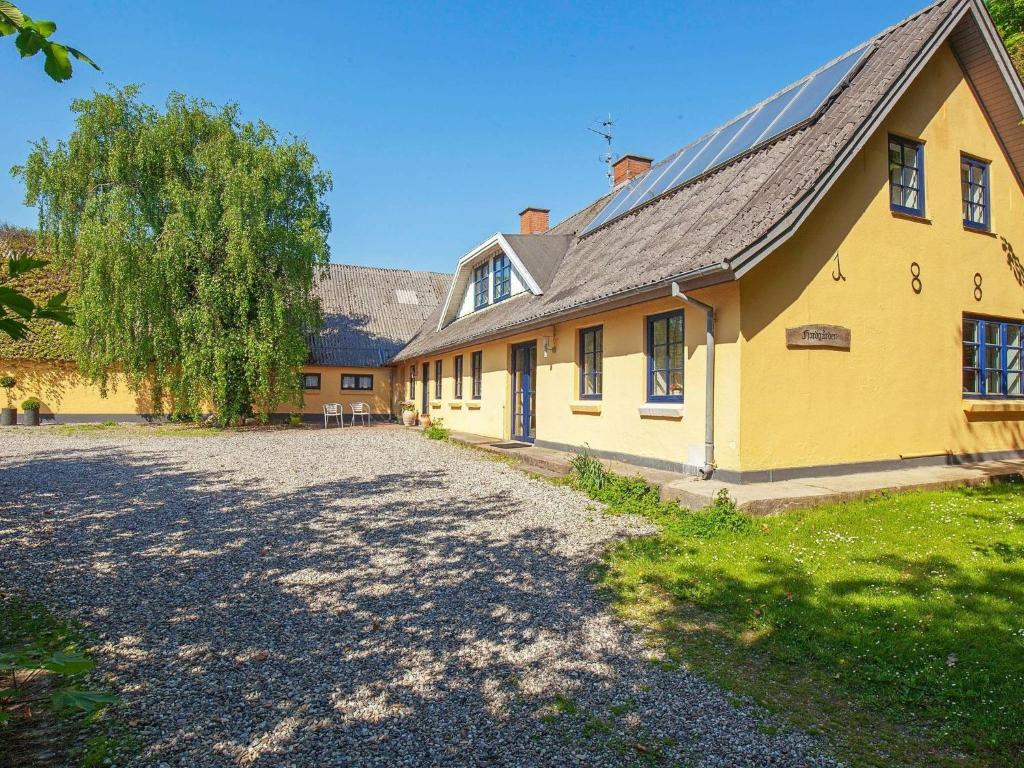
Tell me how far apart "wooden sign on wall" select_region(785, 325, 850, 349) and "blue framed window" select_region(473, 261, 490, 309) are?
36.4ft

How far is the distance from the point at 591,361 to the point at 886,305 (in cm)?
486

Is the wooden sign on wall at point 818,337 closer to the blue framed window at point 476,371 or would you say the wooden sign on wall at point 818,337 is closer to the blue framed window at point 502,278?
the blue framed window at point 502,278

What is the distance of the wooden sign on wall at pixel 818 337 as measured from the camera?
852 centimetres

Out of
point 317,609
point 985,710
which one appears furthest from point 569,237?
point 985,710

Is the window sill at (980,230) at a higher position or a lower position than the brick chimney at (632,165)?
lower

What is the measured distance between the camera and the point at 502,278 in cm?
1733

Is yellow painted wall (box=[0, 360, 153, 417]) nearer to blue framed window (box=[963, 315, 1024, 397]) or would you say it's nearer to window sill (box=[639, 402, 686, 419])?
window sill (box=[639, 402, 686, 419])

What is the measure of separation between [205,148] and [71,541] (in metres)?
16.5

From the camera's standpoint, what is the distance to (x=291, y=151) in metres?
20.5

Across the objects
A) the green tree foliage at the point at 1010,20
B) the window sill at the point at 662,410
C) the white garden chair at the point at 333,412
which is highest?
the green tree foliage at the point at 1010,20

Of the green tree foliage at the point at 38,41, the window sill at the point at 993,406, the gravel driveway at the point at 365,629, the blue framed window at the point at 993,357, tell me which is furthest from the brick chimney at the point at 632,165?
the green tree foliage at the point at 38,41

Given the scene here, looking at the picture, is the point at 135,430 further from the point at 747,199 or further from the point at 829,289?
A: the point at 829,289

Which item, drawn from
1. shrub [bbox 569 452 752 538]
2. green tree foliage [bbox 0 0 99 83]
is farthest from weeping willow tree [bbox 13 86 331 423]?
green tree foliage [bbox 0 0 99 83]

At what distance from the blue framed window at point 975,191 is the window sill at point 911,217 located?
1.44m
